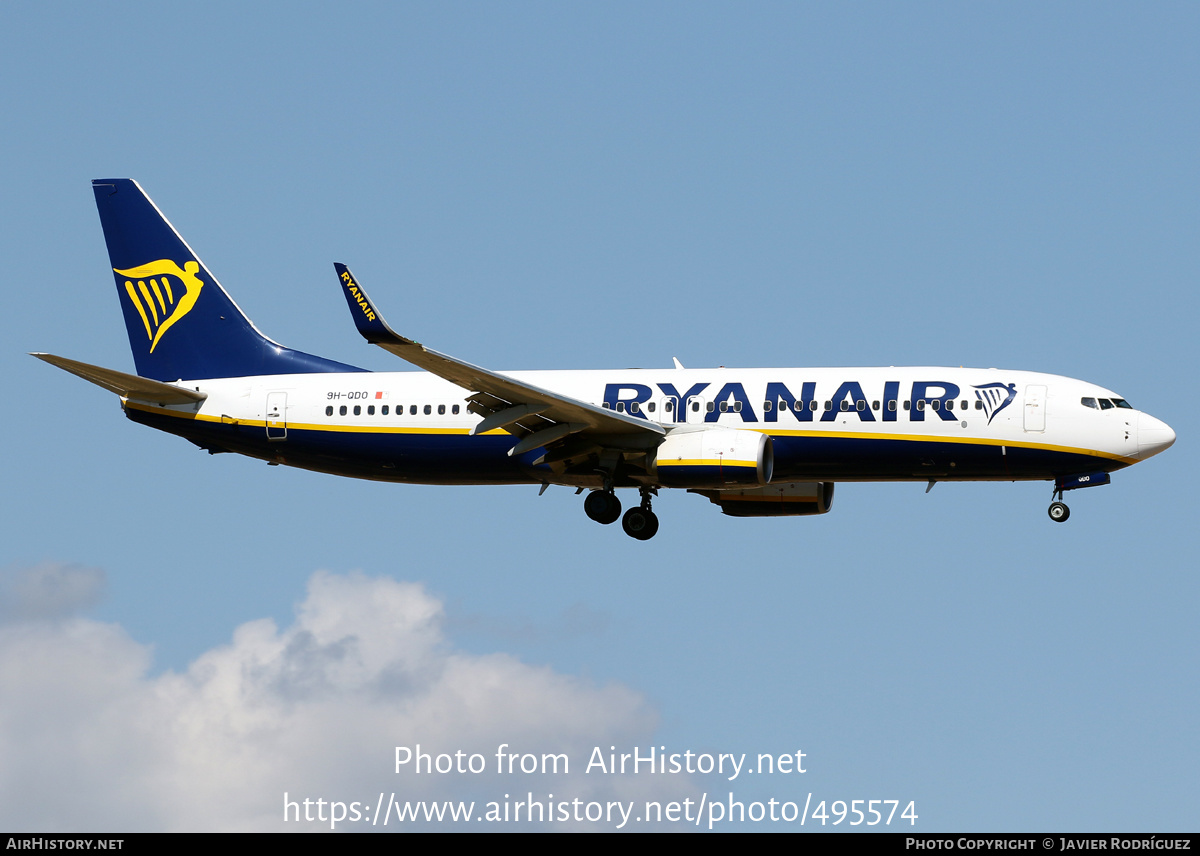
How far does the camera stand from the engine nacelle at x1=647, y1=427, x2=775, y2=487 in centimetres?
4341

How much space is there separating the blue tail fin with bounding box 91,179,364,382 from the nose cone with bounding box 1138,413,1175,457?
22.9 metres

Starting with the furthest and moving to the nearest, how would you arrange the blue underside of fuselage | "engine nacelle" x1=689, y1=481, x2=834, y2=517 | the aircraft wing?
1. "engine nacelle" x1=689, y1=481, x2=834, y2=517
2. the blue underside of fuselage
3. the aircraft wing

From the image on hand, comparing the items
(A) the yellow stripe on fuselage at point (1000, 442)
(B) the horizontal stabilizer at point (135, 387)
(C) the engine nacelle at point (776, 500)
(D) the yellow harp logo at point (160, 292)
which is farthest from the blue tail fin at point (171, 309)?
(A) the yellow stripe on fuselage at point (1000, 442)

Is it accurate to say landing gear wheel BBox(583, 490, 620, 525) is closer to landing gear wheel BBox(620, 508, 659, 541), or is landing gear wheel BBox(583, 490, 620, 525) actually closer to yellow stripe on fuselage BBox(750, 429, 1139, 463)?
landing gear wheel BBox(620, 508, 659, 541)

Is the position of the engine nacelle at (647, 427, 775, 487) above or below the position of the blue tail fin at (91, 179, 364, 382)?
below

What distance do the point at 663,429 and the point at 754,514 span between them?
6261 millimetres

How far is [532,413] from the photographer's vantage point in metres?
44.1

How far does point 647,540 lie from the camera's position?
4750cm

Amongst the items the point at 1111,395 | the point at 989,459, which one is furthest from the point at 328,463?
the point at 1111,395

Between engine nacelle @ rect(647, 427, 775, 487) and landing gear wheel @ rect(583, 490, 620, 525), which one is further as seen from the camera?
landing gear wheel @ rect(583, 490, 620, 525)

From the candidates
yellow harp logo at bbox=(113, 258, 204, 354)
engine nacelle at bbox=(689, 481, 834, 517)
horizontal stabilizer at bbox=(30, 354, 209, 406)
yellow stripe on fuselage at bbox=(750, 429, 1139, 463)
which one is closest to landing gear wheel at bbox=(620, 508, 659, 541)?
engine nacelle at bbox=(689, 481, 834, 517)

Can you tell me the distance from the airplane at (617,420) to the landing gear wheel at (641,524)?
4cm
